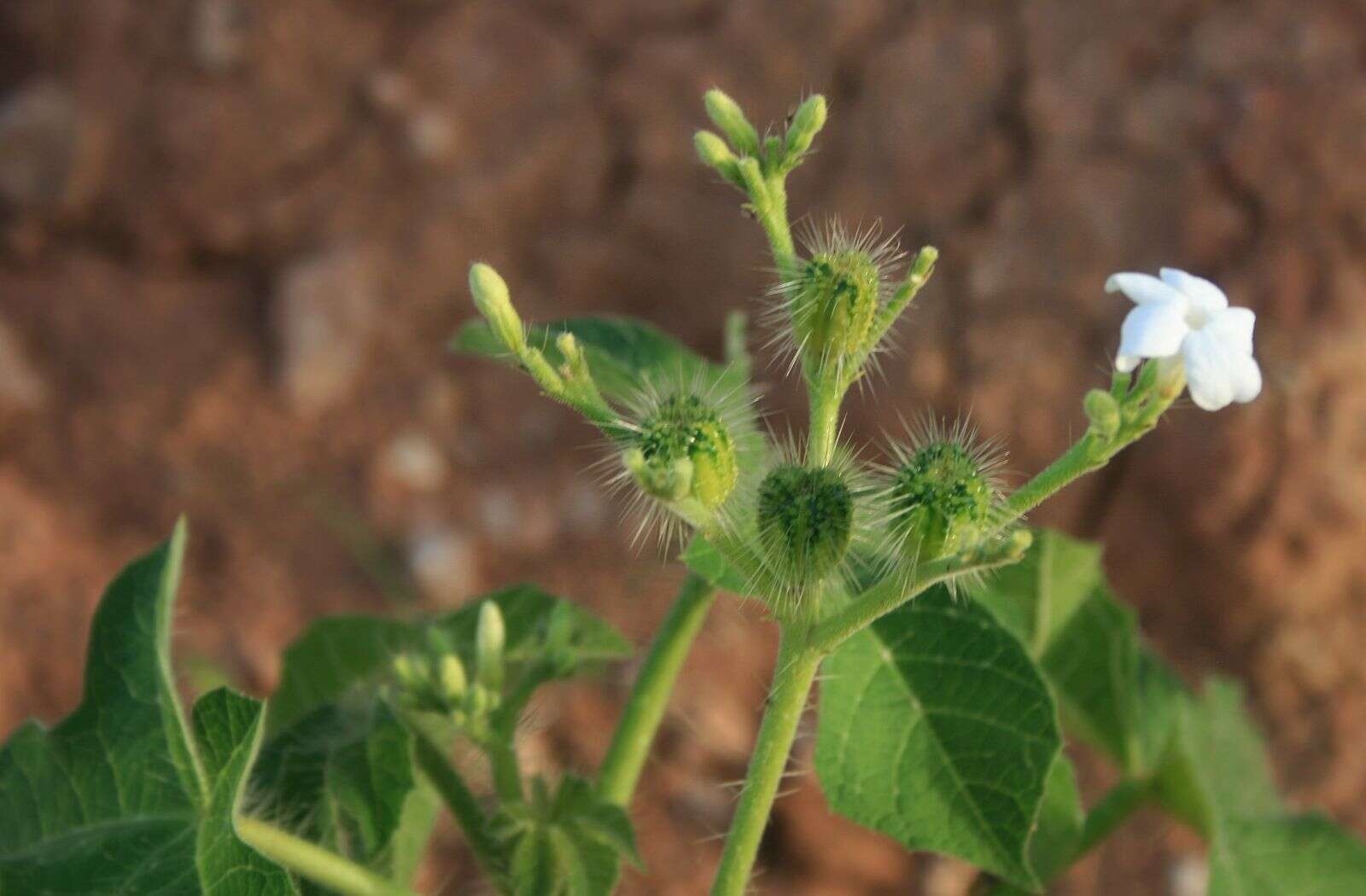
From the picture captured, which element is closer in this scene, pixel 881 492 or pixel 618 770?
pixel 881 492

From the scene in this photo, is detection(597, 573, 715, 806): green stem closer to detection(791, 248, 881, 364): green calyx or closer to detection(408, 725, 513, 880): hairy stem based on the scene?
detection(408, 725, 513, 880): hairy stem

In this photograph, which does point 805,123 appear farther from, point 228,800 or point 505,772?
point 228,800

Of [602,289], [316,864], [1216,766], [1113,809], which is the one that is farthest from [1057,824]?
[602,289]

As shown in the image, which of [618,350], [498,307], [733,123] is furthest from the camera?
[618,350]

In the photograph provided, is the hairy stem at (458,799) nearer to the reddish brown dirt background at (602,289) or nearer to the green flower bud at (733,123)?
the green flower bud at (733,123)

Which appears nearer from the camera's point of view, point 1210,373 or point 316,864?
point 1210,373

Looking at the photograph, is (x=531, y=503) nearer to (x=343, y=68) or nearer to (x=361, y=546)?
(x=361, y=546)

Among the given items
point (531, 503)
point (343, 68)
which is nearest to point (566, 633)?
point (531, 503)

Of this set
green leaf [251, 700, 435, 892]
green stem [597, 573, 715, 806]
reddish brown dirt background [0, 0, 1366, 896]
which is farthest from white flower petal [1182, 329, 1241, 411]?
reddish brown dirt background [0, 0, 1366, 896]
